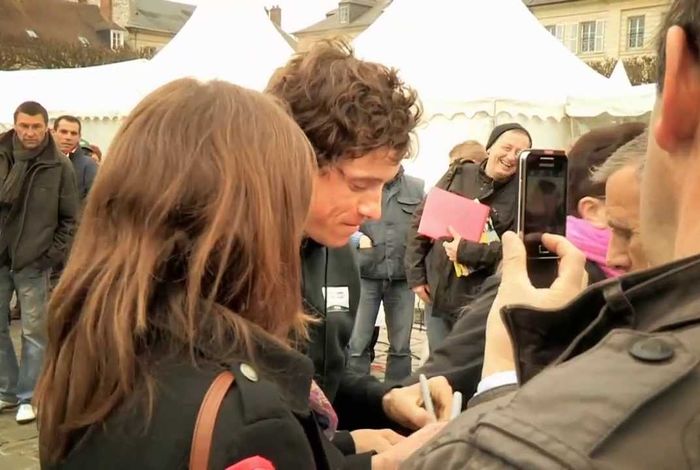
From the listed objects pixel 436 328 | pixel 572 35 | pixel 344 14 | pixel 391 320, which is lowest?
pixel 391 320

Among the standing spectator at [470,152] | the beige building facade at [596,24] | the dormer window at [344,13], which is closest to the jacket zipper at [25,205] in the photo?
the standing spectator at [470,152]

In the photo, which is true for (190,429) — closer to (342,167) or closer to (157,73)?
(342,167)

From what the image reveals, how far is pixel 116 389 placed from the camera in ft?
3.96

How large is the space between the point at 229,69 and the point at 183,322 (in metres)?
11.0

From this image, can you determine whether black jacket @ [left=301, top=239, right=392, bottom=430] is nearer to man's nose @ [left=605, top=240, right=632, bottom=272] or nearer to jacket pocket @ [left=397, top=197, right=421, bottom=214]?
man's nose @ [left=605, top=240, right=632, bottom=272]

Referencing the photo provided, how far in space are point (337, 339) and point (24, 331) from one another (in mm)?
3887

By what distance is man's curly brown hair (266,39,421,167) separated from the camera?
1.97 meters

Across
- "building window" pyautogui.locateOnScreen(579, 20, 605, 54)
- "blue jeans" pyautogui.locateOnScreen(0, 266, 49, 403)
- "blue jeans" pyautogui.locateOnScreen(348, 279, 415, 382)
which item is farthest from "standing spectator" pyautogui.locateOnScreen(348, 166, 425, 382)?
"building window" pyautogui.locateOnScreen(579, 20, 605, 54)

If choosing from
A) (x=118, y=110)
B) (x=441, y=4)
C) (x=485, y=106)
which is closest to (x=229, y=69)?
(x=118, y=110)

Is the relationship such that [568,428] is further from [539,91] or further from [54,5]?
[54,5]

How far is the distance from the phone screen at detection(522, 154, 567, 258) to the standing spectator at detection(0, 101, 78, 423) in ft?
13.1

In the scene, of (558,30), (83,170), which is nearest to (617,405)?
(83,170)

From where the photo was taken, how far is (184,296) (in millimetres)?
1270

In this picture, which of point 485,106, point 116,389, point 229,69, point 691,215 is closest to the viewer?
point 691,215
